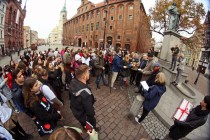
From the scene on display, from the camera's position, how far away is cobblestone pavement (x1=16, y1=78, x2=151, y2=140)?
3.31 meters

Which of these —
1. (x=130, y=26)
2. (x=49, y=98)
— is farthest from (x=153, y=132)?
(x=130, y=26)

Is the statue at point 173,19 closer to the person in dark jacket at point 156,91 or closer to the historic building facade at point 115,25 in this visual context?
the historic building facade at point 115,25

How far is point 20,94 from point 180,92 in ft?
28.0

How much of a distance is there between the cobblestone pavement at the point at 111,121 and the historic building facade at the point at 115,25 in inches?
866

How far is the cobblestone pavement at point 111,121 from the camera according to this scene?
10.9ft

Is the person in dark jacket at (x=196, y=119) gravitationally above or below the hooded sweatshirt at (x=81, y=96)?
below

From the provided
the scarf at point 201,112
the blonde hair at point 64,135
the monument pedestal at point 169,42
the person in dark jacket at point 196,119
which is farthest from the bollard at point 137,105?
the monument pedestal at point 169,42

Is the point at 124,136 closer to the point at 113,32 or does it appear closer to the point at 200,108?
the point at 200,108

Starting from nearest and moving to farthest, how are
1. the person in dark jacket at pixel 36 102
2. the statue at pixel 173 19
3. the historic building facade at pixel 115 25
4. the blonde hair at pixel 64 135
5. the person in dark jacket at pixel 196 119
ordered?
the blonde hair at pixel 64 135 → the person in dark jacket at pixel 36 102 → the person in dark jacket at pixel 196 119 → the statue at pixel 173 19 → the historic building facade at pixel 115 25

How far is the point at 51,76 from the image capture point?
4000 millimetres

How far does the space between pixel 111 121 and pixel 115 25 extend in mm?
34081

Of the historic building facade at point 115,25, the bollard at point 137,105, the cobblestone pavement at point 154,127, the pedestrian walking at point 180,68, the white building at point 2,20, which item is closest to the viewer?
the white building at point 2,20

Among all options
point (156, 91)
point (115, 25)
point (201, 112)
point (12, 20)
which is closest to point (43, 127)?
point (156, 91)

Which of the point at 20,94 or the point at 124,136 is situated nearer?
the point at 20,94
